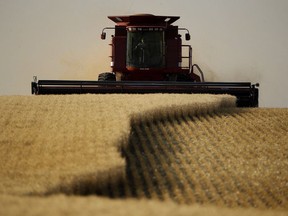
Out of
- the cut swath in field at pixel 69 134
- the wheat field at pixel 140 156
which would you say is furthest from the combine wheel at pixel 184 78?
the wheat field at pixel 140 156

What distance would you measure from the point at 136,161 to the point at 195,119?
13.7ft

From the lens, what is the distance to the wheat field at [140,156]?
986 cm

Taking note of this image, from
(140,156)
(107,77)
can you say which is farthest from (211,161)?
(107,77)

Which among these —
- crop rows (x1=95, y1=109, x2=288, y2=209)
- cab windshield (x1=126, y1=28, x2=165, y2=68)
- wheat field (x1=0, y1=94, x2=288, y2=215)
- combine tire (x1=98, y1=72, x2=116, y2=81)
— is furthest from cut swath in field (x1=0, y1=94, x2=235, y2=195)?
combine tire (x1=98, y1=72, x2=116, y2=81)

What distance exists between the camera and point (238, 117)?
1803 cm

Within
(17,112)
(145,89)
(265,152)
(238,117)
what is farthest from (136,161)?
(145,89)

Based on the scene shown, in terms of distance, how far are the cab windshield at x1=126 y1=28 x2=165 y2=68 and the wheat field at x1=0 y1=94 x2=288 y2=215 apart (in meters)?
3.93

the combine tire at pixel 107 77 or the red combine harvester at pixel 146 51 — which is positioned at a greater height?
the red combine harvester at pixel 146 51

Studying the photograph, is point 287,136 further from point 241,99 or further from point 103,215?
point 103,215

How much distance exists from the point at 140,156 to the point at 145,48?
9.40 metres

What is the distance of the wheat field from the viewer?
986cm

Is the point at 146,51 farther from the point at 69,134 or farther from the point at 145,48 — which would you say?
the point at 69,134

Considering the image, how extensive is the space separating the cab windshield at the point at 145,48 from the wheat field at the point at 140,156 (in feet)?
12.9

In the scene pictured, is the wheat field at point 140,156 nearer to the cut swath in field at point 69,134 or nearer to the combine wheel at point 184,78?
the cut swath in field at point 69,134
